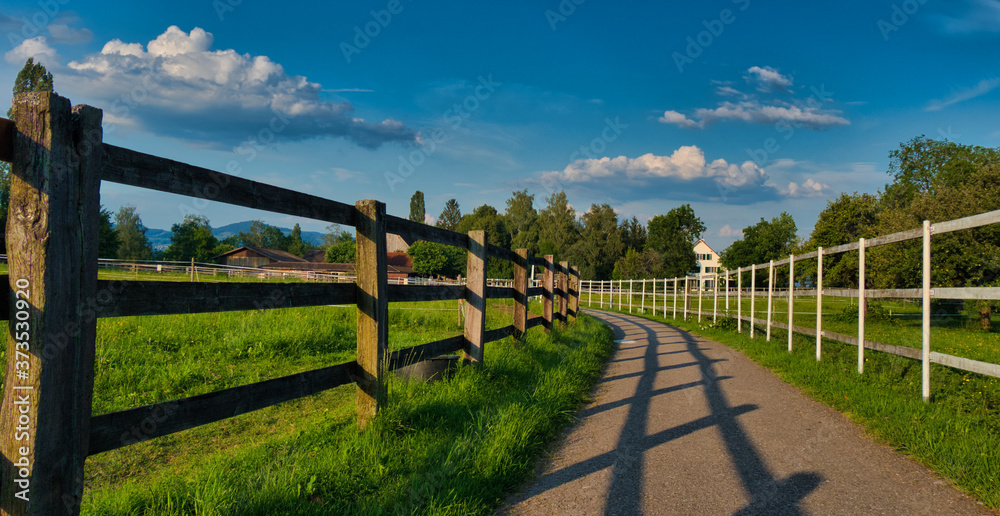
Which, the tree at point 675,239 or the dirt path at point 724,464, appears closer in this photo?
the dirt path at point 724,464

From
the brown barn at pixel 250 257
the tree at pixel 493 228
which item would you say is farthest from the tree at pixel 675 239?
the brown barn at pixel 250 257

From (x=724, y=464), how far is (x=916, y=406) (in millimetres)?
2539

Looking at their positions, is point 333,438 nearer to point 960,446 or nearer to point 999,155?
point 960,446

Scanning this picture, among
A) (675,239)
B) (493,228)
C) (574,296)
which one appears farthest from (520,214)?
(574,296)

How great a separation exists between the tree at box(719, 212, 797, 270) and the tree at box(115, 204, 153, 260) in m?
91.8

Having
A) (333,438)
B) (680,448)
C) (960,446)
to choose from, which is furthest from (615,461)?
(960,446)

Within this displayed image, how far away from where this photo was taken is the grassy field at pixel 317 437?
2.88 meters

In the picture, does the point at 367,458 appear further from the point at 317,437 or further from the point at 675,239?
the point at 675,239

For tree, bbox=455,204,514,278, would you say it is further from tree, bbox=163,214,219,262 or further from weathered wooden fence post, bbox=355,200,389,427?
weathered wooden fence post, bbox=355,200,389,427

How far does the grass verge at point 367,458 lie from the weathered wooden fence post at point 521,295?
2.40 metres

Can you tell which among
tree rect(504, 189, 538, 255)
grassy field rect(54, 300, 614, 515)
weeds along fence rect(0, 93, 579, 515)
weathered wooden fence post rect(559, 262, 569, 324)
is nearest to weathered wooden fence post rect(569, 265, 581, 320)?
weathered wooden fence post rect(559, 262, 569, 324)

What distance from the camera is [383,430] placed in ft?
13.0

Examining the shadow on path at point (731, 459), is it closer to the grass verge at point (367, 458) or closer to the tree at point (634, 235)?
the grass verge at point (367, 458)

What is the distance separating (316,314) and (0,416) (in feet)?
30.1
